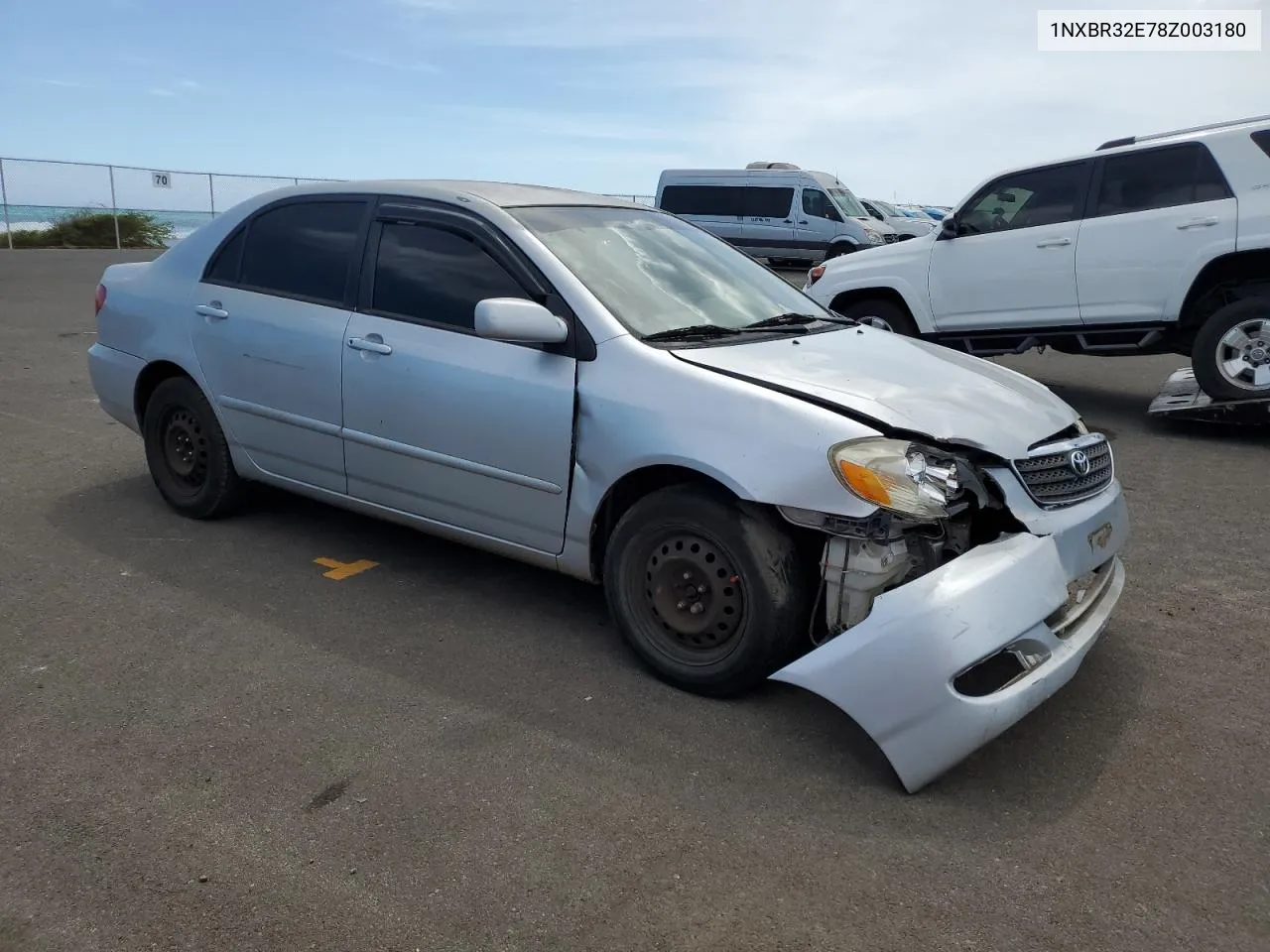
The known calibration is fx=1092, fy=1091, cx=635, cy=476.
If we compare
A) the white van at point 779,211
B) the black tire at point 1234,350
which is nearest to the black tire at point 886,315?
the black tire at point 1234,350

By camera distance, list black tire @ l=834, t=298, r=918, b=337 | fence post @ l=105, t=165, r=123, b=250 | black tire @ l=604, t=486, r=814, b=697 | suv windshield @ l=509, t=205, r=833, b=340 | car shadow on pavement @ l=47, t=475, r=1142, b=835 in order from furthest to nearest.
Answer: fence post @ l=105, t=165, r=123, b=250 < black tire @ l=834, t=298, r=918, b=337 < suv windshield @ l=509, t=205, r=833, b=340 < black tire @ l=604, t=486, r=814, b=697 < car shadow on pavement @ l=47, t=475, r=1142, b=835

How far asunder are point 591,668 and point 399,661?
27.3 inches

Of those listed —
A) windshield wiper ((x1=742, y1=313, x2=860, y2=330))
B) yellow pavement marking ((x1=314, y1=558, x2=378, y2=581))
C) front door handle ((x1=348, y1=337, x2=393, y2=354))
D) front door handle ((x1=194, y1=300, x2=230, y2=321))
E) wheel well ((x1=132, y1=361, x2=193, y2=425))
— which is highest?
windshield wiper ((x1=742, y1=313, x2=860, y2=330))

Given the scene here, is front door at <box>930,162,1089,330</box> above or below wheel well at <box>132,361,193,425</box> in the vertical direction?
above

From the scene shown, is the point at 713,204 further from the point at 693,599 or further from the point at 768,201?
the point at 693,599

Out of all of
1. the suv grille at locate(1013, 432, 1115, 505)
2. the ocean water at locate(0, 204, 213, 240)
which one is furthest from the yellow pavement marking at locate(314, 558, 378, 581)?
the ocean water at locate(0, 204, 213, 240)

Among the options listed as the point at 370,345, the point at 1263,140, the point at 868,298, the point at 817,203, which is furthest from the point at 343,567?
the point at 817,203

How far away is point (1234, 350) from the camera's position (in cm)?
774

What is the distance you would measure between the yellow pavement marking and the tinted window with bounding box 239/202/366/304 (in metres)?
1.18

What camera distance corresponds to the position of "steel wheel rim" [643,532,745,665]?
3566mm

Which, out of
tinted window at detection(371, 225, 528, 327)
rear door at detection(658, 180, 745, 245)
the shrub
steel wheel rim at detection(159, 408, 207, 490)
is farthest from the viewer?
the shrub

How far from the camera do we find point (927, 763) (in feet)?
10.0

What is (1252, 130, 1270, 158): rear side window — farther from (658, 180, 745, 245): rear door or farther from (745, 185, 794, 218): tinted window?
(658, 180, 745, 245): rear door

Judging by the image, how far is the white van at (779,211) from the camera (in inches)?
980
